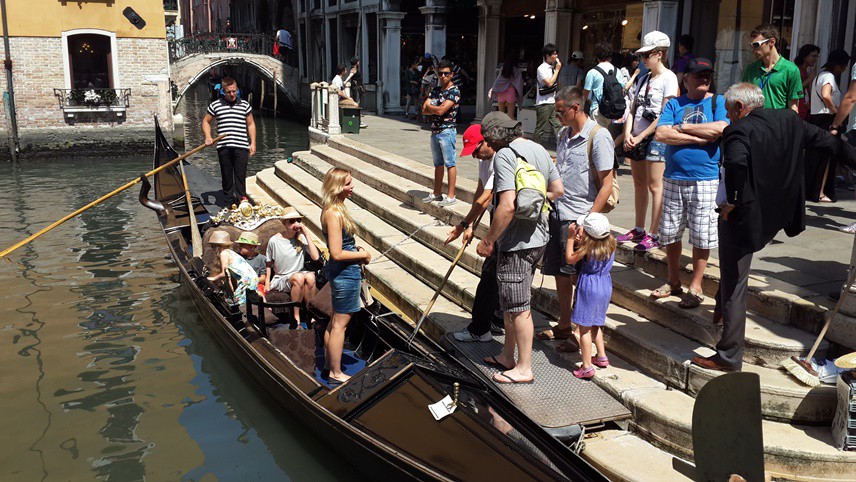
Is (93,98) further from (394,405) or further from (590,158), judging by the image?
(394,405)

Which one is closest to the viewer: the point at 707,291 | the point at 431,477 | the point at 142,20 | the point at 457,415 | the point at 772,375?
the point at 431,477

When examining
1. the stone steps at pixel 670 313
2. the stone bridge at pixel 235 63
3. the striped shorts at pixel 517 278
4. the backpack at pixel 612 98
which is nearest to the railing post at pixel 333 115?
the stone steps at pixel 670 313

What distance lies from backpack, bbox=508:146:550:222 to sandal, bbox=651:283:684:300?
2.88 ft

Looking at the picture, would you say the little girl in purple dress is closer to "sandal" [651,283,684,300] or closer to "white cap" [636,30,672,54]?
"sandal" [651,283,684,300]

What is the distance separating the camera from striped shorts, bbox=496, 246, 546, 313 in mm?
3361

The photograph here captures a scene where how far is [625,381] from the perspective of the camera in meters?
3.45

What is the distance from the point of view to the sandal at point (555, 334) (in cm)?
395

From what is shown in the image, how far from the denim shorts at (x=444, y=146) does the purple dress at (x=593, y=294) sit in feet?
8.38

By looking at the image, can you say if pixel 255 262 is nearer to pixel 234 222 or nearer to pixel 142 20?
pixel 234 222

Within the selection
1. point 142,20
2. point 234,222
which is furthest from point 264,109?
point 234,222

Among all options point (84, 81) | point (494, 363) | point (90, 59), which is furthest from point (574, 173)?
point (90, 59)

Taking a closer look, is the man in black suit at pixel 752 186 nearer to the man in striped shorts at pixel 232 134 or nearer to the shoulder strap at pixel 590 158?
the shoulder strap at pixel 590 158

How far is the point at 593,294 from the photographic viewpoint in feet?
11.2

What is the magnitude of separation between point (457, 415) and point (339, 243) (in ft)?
3.20
